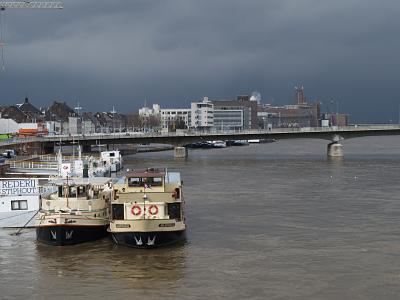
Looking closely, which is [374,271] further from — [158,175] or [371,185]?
[371,185]

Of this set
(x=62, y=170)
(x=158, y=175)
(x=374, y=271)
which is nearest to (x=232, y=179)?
(x=62, y=170)

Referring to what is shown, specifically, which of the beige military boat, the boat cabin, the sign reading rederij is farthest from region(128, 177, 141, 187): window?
the sign reading rederij

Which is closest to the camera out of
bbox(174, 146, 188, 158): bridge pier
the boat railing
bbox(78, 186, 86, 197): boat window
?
bbox(78, 186, 86, 197): boat window

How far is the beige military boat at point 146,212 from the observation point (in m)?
36.6

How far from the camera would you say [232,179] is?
275ft

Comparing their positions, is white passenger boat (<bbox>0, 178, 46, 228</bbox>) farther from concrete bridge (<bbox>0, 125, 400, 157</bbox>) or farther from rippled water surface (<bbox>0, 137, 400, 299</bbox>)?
concrete bridge (<bbox>0, 125, 400, 157</bbox>)

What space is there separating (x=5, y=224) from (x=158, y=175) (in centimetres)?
1183

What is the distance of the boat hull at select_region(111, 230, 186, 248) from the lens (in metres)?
36.6

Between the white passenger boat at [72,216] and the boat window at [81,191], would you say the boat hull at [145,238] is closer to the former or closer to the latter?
the white passenger boat at [72,216]

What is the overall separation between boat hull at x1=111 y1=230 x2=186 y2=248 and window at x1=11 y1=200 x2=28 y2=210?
8808 millimetres

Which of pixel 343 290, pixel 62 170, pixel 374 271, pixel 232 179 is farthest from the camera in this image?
pixel 232 179

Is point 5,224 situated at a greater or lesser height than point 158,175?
lesser

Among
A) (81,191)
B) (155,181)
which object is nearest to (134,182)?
(155,181)

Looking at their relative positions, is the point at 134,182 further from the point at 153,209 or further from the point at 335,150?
the point at 335,150
